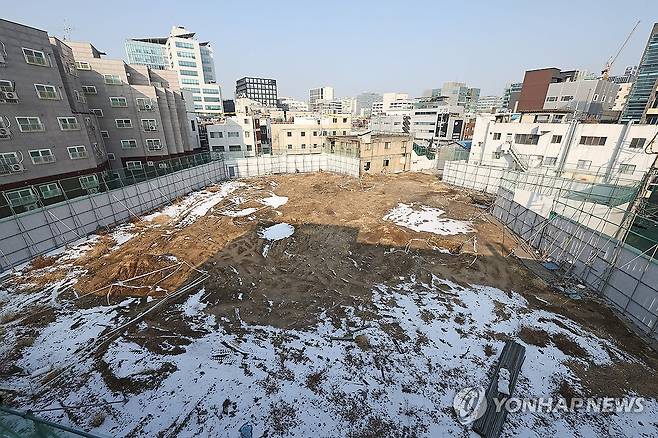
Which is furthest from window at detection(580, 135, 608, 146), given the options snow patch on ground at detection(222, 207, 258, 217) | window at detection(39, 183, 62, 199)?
window at detection(39, 183, 62, 199)

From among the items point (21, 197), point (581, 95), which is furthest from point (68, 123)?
point (581, 95)

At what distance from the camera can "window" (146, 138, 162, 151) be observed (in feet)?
96.6

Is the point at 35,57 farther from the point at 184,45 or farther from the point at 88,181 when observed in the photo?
the point at 184,45

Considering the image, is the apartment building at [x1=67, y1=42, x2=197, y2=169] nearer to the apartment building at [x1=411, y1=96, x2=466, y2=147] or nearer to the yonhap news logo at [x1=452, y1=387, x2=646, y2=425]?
the yonhap news logo at [x1=452, y1=387, x2=646, y2=425]

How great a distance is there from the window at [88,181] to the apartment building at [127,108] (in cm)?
634

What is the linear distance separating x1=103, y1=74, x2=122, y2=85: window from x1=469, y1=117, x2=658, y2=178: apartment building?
4277cm

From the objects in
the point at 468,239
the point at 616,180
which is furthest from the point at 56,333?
the point at 616,180

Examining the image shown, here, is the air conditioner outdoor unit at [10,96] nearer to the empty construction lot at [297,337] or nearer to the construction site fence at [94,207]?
the construction site fence at [94,207]

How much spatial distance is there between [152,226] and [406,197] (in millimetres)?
22126

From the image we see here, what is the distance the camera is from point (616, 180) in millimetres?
26625

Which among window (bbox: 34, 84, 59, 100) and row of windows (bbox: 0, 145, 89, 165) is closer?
row of windows (bbox: 0, 145, 89, 165)

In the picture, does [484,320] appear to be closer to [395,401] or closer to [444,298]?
[444,298]

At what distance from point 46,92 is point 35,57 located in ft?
7.22

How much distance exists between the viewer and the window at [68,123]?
1984cm
